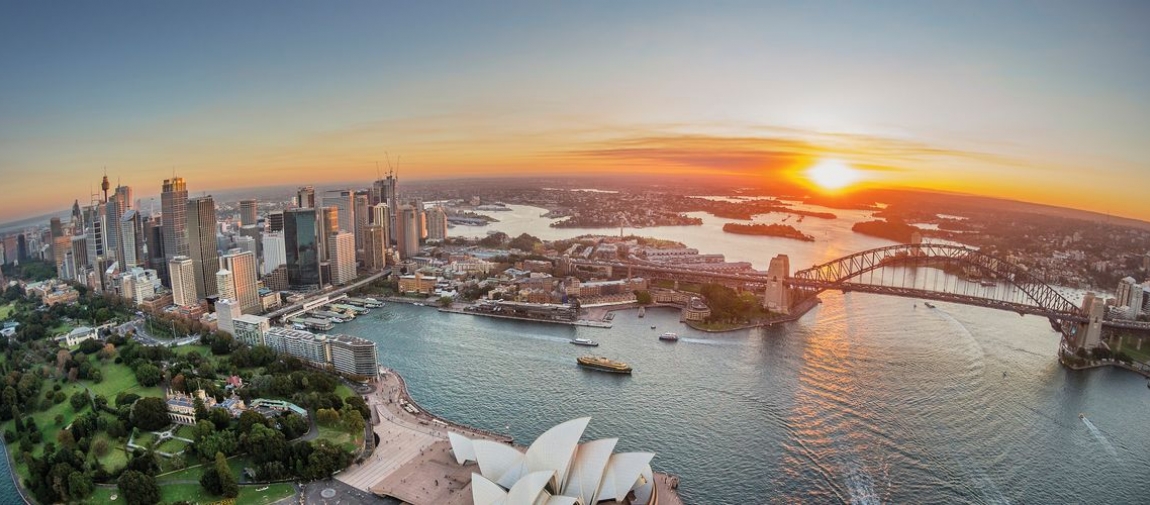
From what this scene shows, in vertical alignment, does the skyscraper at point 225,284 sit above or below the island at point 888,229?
below

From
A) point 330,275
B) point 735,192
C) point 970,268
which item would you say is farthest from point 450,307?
point 735,192

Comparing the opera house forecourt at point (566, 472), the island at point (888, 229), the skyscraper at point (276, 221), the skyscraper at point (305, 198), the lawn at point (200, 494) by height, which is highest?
the skyscraper at point (305, 198)

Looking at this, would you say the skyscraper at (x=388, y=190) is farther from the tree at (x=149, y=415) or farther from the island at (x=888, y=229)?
the island at (x=888, y=229)

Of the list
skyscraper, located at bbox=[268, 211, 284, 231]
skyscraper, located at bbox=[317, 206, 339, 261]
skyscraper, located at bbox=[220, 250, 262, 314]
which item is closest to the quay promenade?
skyscraper, located at bbox=[220, 250, 262, 314]

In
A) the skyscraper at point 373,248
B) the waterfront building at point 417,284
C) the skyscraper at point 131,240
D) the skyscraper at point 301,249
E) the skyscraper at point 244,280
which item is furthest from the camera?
the skyscraper at point 373,248

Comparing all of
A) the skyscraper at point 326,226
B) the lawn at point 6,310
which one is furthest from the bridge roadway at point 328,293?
the lawn at point 6,310

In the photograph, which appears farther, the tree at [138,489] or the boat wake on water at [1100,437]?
the boat wake on water at [1100,437]

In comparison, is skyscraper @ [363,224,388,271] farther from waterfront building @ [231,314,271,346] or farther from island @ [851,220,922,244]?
island @ [851,220,922,244]
